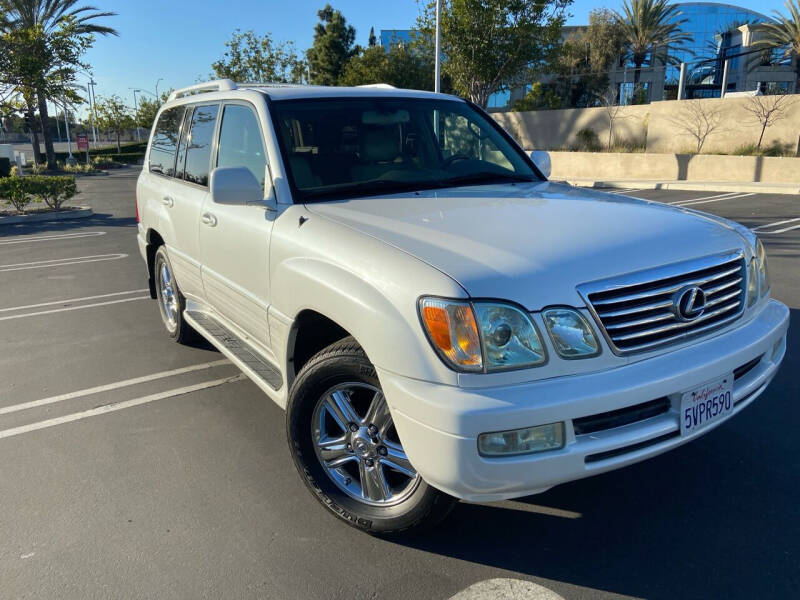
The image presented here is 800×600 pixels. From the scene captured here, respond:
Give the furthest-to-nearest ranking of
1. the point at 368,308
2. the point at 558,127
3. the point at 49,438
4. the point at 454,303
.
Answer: the point at 558,127 < the point at 49,438 < the point at 368,308 < the point at 454,303

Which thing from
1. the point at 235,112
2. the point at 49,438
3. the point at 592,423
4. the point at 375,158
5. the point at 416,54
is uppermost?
the point at 416,54

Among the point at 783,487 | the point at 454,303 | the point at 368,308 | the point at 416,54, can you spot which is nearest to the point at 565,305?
the point at 454,303

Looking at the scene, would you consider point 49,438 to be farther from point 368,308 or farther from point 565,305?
point 565,305

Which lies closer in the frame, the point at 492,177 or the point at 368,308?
the point at 368,308

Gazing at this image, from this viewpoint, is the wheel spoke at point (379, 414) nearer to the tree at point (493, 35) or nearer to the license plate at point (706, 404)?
the license plate at point (706, 404)

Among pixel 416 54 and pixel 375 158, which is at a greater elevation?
pixel 416 54

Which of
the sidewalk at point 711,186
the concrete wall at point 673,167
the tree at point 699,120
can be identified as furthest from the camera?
the tree at point 699,120

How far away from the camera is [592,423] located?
7.54ft

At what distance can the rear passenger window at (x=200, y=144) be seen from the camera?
422 centimetres

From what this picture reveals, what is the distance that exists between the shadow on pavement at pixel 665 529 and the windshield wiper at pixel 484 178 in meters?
1.80

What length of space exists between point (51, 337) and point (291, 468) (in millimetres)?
3631

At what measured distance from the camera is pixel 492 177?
12.8 feet

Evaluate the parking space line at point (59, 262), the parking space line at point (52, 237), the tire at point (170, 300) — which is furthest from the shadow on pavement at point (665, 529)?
the parking space line at point (52, 237)

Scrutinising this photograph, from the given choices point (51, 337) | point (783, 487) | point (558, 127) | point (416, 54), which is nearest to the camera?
point (783, 487)
